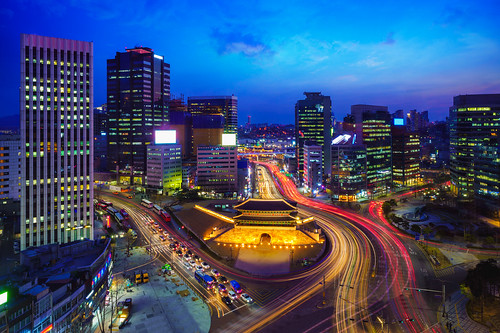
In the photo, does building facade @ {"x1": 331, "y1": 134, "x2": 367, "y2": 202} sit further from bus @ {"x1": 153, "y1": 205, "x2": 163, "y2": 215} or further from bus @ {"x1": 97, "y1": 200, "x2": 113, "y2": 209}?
bus @ {"x1": 97, "y1": 200, "x2": 113, "y2": 209}

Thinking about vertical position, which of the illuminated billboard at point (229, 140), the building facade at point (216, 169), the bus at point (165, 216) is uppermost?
the illuminated billboard at point (229, 140)

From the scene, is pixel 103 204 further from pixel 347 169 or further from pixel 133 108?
pixel 347 169

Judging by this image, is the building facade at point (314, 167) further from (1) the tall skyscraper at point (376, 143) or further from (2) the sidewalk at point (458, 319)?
(2) the sidewalk at point (458, 319)

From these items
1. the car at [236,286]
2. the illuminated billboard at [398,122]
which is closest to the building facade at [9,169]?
the car at [236,286]

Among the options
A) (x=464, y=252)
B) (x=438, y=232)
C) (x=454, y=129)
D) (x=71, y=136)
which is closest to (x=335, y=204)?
(x=438, y=232)

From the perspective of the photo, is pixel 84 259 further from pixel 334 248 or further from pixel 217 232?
pixel 334 248

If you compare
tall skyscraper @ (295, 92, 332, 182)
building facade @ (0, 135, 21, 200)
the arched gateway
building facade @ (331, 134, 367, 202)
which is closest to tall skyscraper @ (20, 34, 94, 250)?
building facade @ (0, 135, 21, 200)
